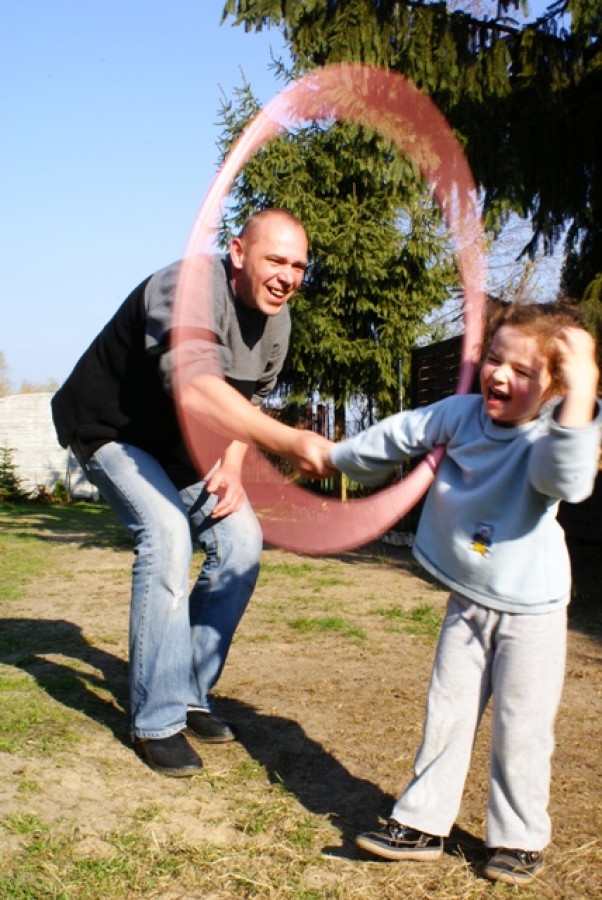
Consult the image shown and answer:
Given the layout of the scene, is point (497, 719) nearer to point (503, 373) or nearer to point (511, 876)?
point (511, 876)

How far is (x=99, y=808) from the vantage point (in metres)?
2.88

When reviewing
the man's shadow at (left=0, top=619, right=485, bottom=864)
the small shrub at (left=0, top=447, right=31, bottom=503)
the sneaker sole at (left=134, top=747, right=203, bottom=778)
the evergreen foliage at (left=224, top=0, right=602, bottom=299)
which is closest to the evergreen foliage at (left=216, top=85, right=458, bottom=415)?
the evergreen foliage at (left=224, top=0, right=602, bottom=299)

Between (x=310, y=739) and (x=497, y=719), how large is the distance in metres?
1.22

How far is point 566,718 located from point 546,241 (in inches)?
194

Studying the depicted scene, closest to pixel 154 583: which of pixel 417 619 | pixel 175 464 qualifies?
pixel 175 464

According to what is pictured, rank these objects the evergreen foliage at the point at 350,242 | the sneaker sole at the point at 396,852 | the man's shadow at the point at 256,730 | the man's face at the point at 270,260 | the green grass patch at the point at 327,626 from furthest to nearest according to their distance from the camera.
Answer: the evergreen foliage at the point at 350,242 < the green grass patch at the point at 327,626 < the man's face at the point at 270,260 < the man's shadow at the point at 256,730 < the sneaker sole at the point at 396,852

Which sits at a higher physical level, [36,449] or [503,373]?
[503,373]

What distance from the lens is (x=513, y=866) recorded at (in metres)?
2.45

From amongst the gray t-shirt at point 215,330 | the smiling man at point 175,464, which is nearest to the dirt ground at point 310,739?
the smiling man at point 175,464

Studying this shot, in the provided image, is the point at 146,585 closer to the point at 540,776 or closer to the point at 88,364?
the point at 88,364

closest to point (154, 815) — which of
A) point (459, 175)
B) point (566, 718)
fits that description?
point (566, 718)

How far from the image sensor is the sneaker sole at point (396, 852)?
2.53 m

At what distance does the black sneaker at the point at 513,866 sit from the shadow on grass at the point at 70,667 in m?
1.56

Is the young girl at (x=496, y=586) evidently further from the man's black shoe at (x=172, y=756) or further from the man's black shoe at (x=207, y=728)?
the man's black shoe at (x=207, y=728)
